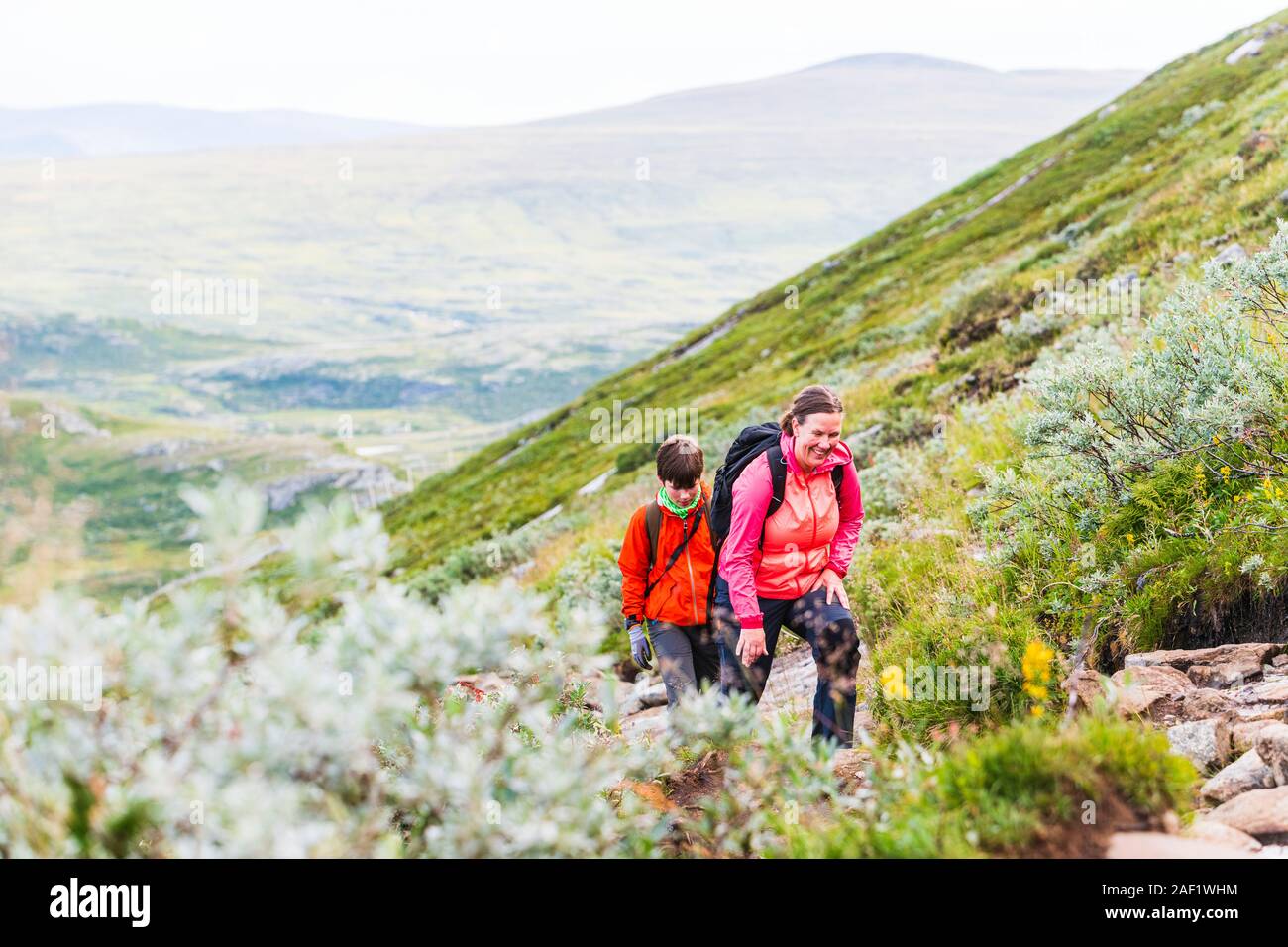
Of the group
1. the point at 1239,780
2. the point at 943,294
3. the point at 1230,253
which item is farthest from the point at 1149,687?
the point at 943,294

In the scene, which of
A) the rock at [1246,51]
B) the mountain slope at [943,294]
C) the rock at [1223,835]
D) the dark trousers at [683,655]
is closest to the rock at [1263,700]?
the rock at [1223,835]

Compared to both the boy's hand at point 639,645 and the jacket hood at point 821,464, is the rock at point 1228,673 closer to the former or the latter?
the jacket hood at point 821,464

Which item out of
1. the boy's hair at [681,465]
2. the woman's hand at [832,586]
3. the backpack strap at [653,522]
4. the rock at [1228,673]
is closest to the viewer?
the rock at [1228,673]

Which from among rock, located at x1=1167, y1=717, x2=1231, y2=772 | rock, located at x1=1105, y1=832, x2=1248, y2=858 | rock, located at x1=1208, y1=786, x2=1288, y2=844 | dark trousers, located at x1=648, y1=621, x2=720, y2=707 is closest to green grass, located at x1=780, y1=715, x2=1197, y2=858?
rock, located at x1=1105, y1=832, x2=1248, y2=858

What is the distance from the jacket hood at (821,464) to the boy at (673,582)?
2.40ft

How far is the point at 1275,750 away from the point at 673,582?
3634 mm

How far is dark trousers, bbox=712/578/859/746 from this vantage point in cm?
568

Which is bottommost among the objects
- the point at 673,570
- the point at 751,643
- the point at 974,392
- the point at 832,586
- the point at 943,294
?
the point at 751,643

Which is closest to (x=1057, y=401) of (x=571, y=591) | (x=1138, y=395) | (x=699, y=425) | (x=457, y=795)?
(x=1138, y=395)

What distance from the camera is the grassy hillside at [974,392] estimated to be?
19.4 feet

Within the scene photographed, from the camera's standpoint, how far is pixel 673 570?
6586mm

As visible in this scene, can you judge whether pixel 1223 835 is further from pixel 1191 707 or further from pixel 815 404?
pixel 815 404
